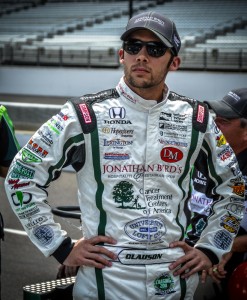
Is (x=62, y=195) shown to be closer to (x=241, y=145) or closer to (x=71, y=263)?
(x=241, y=145)

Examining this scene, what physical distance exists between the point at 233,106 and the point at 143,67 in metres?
1.11

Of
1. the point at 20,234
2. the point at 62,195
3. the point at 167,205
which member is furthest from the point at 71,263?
the point at 62,195

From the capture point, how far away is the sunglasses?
7.02 feet

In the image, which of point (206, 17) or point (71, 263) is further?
point (206, 17)

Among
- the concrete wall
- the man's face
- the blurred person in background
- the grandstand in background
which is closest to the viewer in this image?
the man's face

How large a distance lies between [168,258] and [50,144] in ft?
2.14

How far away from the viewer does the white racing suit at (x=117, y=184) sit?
2.04m

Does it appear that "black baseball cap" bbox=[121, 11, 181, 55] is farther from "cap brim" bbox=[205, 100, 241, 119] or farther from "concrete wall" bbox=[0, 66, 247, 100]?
"concrete wall" bbox=[0, 66, 247, 100]

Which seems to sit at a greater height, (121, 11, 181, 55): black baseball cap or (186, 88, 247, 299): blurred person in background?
(121, 11, 181, 55): black baseball cap

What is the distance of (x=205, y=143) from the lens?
2.23 m

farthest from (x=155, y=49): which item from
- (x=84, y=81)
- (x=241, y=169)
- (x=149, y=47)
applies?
(x=84, y=81)

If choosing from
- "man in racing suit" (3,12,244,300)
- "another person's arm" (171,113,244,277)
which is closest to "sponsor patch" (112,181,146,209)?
"man in racing suit" (3,12,244,300)

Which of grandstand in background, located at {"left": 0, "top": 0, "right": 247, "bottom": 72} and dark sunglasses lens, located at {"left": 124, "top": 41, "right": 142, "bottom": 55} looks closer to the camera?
dark sunglasses lens, located at {"left": 124, "top": 41, "right": 142, "bottom": 55}

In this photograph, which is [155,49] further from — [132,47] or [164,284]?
[164,284]
